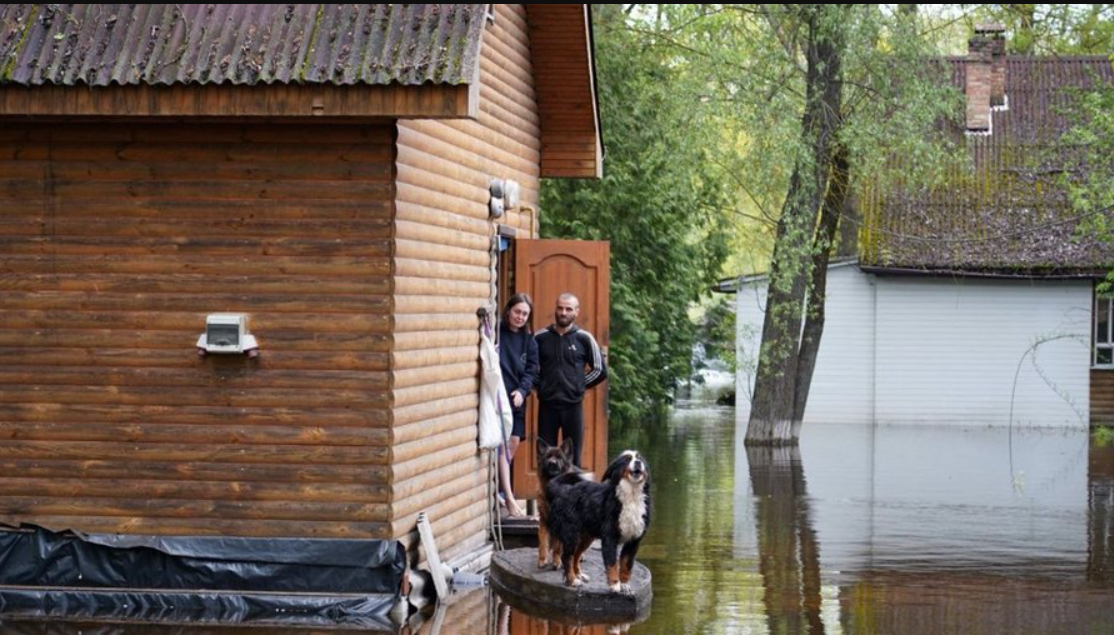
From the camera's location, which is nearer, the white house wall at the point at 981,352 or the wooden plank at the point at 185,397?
Result: the wooden plank at the point at 185,397

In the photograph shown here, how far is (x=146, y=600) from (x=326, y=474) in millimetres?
1526

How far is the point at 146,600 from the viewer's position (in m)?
12.6

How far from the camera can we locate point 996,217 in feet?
121

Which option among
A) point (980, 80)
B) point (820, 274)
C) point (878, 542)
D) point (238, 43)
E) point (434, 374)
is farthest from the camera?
point (980, 80)

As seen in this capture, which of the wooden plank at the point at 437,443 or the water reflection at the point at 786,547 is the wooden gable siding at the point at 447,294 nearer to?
the wooden plank at the point at 437,443

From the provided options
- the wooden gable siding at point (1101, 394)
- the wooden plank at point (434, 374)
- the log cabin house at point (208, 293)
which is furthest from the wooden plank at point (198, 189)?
the wooden gable siding at point (1101, 394)

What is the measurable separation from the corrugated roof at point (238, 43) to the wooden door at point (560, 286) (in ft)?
15.9

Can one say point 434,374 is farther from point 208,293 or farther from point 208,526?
point 208,526

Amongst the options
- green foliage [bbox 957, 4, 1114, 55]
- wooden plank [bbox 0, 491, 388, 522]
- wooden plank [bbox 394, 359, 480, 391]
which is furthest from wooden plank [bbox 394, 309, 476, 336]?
green foliage [bbox 957, 4, 1114, 55]

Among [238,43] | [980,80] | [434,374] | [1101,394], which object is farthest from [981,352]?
[238,43]

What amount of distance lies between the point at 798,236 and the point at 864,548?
1191 centimetres

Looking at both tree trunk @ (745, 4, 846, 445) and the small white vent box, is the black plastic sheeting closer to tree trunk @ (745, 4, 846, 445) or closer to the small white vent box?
the small white vent box

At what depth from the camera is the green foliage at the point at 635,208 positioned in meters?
32.0

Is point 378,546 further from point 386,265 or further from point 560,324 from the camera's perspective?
point 560,324
